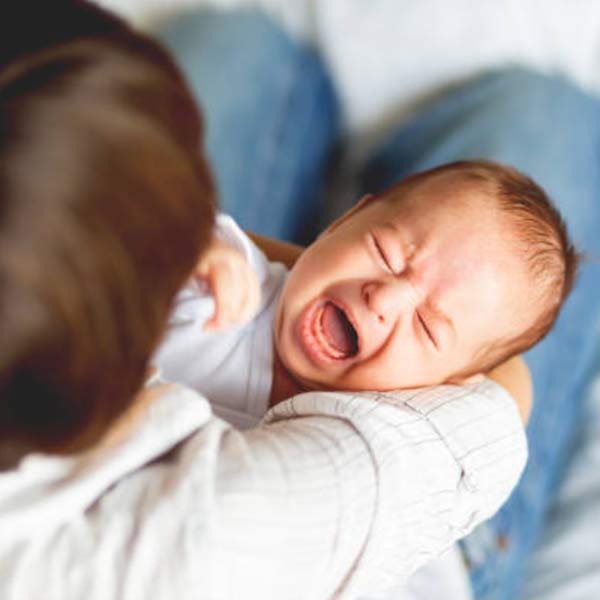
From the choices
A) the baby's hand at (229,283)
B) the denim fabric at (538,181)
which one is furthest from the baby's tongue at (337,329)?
the denim fabric at (538,181)

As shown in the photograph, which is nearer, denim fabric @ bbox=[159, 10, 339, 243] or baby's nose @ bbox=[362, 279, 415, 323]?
baby's nose @ bbox=[362, 279, 415, 323]

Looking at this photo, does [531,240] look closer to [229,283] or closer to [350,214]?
[350,214]

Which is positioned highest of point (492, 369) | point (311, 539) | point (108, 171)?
point (108, 171)

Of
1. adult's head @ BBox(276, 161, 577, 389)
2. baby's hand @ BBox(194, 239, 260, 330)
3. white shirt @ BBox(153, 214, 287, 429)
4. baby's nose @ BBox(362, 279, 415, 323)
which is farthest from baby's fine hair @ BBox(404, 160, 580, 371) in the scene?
baby's hand @ BBox(194, 239, 260, 330)

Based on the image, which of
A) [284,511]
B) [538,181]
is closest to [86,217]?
[284,511]

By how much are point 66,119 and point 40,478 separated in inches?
7.9

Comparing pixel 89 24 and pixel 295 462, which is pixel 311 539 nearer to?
pixel 295 462

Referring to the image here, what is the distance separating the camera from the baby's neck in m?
0.83

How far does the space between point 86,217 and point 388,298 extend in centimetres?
45

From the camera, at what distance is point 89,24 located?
450mm

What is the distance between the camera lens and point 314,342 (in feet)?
2.66

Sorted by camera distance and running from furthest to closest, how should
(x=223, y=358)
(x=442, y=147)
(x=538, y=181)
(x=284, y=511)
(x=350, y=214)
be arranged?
(x=442, y=147), (x=538, y=181), (x=350, y=214), (x=223, y=358), (x=284, y=511)

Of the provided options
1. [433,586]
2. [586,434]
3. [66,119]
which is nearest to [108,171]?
[66,119]

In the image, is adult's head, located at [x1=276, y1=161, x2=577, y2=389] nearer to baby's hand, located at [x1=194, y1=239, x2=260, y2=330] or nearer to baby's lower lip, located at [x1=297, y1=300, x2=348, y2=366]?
baby's lower lip, located at [x1=297, y1=300, x2=348, y2=366]
